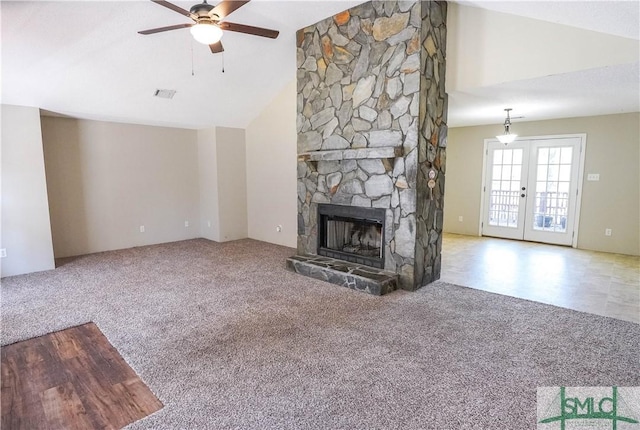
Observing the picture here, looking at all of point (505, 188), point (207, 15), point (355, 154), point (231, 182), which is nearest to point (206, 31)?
point (207, 15)

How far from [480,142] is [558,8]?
449 cm

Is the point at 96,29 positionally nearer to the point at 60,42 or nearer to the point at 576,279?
the point at 60,42

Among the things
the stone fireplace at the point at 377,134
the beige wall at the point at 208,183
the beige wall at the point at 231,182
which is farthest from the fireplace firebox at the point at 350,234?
the beige wall at the point at 208,183

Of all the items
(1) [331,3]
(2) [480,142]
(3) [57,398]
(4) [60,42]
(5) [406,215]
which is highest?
(1) [331,3]

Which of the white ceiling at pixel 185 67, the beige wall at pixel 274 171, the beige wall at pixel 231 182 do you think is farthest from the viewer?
the beige wall at pixel 231 182

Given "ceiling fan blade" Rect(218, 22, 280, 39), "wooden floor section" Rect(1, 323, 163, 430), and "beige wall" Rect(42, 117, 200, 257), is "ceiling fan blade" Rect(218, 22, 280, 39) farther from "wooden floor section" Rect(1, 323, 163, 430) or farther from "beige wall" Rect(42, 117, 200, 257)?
"beige wall" Rect(42, 117, 200, 257)

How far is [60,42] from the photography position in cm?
360

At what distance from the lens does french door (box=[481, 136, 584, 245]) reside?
6.31 m

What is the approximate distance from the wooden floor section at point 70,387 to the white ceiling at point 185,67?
2915 mm

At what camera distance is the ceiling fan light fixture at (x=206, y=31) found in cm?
279

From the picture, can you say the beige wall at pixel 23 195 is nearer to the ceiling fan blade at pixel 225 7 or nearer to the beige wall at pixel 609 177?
the ceiling fan blade at pixel 225 7

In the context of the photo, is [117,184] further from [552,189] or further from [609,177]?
[609,177]

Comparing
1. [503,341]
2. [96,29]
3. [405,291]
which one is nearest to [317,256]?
[405,291]

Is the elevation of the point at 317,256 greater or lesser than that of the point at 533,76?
lesser
